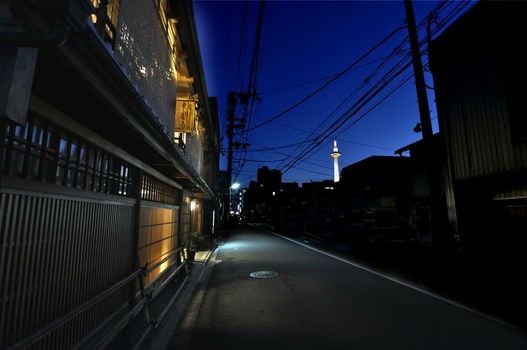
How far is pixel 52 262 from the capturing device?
3.31 m

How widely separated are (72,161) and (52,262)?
1333 millimetres

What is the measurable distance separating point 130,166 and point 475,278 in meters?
10.9

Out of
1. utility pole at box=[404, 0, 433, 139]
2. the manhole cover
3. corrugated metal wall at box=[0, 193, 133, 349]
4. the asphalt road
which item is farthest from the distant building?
corrugated metal wall at box=[0, 193, 133, 349]

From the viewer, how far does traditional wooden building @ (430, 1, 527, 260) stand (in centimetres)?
950

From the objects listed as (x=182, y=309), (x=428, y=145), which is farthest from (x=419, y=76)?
(x=182, y=309)

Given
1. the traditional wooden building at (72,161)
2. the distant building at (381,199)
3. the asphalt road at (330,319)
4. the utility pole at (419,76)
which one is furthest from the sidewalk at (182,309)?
the distant building at (381,199)

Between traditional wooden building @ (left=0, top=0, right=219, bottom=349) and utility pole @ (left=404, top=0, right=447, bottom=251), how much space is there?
8683 mm

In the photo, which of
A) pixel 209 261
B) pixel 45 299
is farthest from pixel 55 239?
pixel 209 261

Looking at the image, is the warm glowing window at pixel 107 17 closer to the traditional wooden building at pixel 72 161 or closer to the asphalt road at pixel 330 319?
the traditional wooden building at pixel 72 161

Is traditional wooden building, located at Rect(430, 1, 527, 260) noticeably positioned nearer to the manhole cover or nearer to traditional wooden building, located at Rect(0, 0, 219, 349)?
the manhole cover

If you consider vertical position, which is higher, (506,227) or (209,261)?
(506,227)

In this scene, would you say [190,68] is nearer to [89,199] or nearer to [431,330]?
[89,199]

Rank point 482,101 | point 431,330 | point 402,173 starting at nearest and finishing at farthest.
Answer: point 431,330, point 482,101, point 402,173

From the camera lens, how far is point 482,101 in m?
10.6
